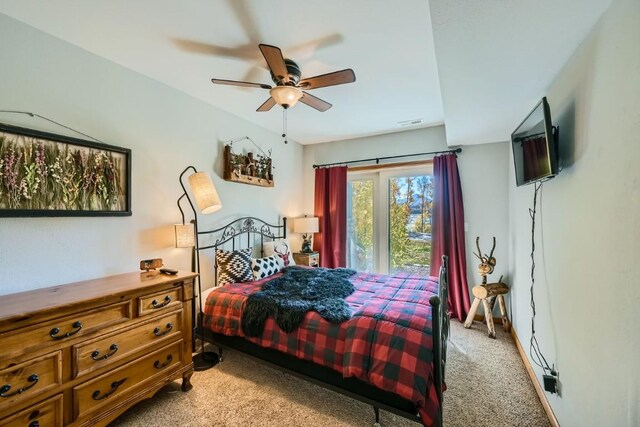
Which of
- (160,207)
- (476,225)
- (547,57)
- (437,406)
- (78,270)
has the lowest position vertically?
(437,406)

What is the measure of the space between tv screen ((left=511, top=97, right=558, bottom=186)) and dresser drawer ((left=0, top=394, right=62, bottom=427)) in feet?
9.98

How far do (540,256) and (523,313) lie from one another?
877 mm

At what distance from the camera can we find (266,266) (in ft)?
10.4

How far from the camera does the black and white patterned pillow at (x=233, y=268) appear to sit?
2820 mm

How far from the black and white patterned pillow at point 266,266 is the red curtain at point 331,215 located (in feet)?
3.81

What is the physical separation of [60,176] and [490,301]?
14.2ft

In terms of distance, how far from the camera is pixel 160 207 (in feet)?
8.49

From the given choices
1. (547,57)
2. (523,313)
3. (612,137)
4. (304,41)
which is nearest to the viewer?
(612,137)

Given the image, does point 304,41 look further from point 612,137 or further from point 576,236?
point 576,236

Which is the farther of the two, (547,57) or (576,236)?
(547,57)

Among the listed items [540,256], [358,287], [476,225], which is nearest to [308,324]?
[358,287]

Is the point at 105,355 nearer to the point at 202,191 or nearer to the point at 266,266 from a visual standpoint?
the point at 202,191

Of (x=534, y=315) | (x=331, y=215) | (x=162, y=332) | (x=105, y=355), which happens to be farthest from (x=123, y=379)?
(x=331, y=215)

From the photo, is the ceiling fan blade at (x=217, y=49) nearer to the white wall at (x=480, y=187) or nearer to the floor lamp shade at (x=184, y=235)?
the floor lamp shade at (x=184, y=235)
